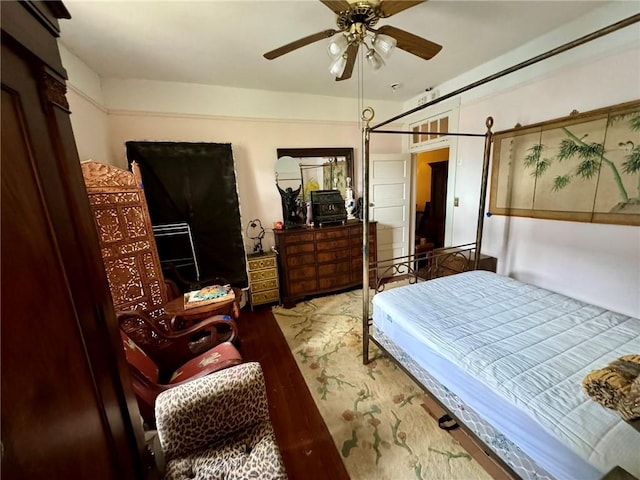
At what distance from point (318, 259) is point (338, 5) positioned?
2.54 m

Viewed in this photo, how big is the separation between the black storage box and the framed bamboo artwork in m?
1.81

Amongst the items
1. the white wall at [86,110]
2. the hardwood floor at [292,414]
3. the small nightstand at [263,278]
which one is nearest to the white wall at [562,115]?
the hardwood floor at [292,414]

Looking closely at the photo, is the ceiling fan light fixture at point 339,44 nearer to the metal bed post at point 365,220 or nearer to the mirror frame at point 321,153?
the metal bed post at point 365,220

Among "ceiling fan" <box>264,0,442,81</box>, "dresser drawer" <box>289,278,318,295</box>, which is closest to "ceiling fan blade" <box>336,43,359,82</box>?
→ "ceiling fan" <box>264,0,442,81</box>

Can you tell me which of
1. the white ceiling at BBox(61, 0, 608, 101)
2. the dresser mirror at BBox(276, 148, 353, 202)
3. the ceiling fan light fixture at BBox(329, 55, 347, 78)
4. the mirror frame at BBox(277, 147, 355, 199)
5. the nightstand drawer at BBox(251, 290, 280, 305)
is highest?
the white ceiling at BBox(61, 0, 608, 101)

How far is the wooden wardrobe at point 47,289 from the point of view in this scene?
1.64 feet

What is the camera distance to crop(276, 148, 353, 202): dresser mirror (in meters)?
3.54

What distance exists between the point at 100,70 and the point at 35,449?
3.28m

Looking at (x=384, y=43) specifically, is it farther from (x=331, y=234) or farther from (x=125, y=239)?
Answer: (x=125, y=239)

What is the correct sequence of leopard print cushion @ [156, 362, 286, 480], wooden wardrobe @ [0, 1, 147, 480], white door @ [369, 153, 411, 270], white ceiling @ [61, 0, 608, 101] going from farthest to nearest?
white door @ [369, 153, 411, 270] < white ceiling @ [61, 0, 608, 101] < leopard print cushion @ [156, 362, 286, 480] < wooden wardrobe @ [0, 1, 147, 480]

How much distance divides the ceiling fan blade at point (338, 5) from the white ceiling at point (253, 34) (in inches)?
19.5

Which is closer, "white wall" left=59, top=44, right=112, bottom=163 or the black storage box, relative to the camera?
"white wall" left=59, top=44, right=112, bottom=163

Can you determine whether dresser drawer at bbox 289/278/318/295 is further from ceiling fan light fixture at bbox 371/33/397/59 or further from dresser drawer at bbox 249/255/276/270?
ceiling fan light fixture at bbox 371/33/397/59

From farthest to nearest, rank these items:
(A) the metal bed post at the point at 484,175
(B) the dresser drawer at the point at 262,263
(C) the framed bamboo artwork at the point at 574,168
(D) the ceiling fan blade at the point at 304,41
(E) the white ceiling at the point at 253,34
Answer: (B) the dresser drawer at the point at 262,263, (A) the metal bed post at the point at 484,175, (C) the framed bamboo artwork at the point at 574,168, (E) the white ceiling at the point at 253,34, (D) the ceiling fan blade at the point at 304,41
